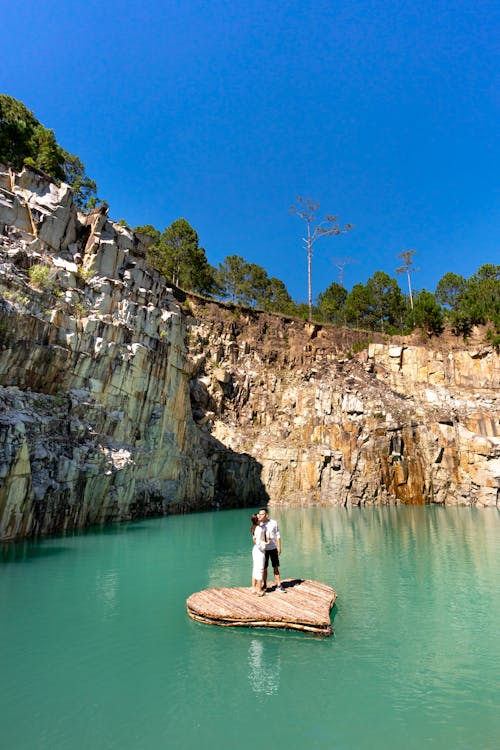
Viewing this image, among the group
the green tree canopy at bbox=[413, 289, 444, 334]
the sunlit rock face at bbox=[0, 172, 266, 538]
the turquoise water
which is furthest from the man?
the green tree canopy at bbox=[413, 289, 444, 334]

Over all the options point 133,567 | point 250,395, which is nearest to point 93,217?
point 250,395

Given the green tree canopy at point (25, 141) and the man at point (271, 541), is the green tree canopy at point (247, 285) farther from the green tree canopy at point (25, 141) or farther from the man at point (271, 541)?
the man at point (271, 541)

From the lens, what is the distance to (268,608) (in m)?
9.55

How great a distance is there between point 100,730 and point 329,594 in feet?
20.7

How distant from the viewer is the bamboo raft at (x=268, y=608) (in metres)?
8.98

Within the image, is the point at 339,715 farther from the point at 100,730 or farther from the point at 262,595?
the point at 262,595

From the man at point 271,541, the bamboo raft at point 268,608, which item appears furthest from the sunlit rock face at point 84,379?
the man at point 271,541

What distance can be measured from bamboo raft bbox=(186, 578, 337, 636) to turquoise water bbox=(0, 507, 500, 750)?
0.25m

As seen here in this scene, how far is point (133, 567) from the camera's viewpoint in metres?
15.2

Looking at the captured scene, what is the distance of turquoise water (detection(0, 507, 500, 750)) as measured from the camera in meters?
5.64

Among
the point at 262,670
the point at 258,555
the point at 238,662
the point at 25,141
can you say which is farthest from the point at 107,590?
the point at 25,141

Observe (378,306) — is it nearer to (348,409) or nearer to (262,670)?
(348,409)

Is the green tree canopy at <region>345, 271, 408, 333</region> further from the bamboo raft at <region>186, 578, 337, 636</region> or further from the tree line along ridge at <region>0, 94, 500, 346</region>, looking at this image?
the bamboo raft at <region>186, 578, 337, 636</region>

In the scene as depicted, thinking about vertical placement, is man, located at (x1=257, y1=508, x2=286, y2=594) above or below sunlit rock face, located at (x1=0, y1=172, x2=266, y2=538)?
below
